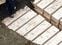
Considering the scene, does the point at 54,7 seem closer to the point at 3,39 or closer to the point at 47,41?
the point at 47,41

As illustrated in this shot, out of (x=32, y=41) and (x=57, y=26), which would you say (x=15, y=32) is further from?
(x=57, y=26)

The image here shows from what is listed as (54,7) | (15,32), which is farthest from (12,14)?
(54,7)

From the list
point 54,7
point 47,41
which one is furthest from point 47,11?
point 47,41

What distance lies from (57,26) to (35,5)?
0.69m

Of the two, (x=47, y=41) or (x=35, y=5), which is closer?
(x=47, y=41)

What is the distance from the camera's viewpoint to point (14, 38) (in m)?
6.49

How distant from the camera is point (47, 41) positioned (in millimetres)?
6305

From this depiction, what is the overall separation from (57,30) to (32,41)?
21.4 inches

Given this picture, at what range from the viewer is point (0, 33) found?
6598mm

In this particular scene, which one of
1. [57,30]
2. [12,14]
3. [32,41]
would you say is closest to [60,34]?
[57,30]

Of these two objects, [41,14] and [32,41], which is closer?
[32,41]

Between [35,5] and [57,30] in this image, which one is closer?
[57,30]

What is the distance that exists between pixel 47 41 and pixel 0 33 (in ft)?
3.26

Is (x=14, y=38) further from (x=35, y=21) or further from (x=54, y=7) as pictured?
(x=54, y=7)
